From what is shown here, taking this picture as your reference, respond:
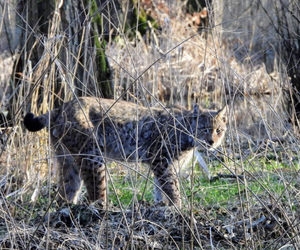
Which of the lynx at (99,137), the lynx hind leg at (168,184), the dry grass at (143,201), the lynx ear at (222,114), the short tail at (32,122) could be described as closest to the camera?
the dry grass at (143,201)

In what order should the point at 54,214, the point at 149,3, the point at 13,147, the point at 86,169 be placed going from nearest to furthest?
the point at 54,214 < the point at 86,169 < the point at 13,147 < the point at 149,3

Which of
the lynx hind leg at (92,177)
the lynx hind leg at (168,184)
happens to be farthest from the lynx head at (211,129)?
the lynx hind leg at (92,177)

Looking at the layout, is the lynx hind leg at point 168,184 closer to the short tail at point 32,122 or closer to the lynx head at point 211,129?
the lynx head at point 211,129

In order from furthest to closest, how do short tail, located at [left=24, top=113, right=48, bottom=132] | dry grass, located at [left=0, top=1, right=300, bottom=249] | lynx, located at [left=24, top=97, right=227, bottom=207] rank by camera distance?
1. lynx, located at [left=24, top=97, right=227, bottom=207]
2. short tail, located at [left=24, top=113, right=48, bottom=132]
3. dry grass, located at [left=0, top=1, right=300, bottom=249]

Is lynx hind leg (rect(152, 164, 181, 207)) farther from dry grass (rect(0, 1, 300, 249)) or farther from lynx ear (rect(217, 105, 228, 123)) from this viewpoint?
lynx ear (rect(217, 105, 228, 123))

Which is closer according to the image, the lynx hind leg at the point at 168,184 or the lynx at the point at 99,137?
the lynx at the point at 99,137

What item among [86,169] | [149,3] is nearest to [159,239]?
[86,169]

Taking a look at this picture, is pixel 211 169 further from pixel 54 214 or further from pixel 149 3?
pixel 149 3

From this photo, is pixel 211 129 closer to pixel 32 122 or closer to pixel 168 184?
pixel 168 184

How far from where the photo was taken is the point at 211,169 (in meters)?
6.25

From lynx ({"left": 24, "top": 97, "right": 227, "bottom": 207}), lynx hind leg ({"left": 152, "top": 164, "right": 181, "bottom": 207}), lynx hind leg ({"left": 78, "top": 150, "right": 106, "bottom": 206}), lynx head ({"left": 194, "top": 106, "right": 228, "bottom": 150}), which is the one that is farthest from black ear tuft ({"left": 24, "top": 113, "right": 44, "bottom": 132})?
lynx head ({"left": 194, "top": 106, "right": 228, "bottom": 150})

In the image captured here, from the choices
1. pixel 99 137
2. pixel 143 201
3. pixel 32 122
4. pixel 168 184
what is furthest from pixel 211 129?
pixel 32 122

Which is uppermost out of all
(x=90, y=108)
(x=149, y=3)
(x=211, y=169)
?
(x=149, y=3)

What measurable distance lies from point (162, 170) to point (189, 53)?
19.8 ft
